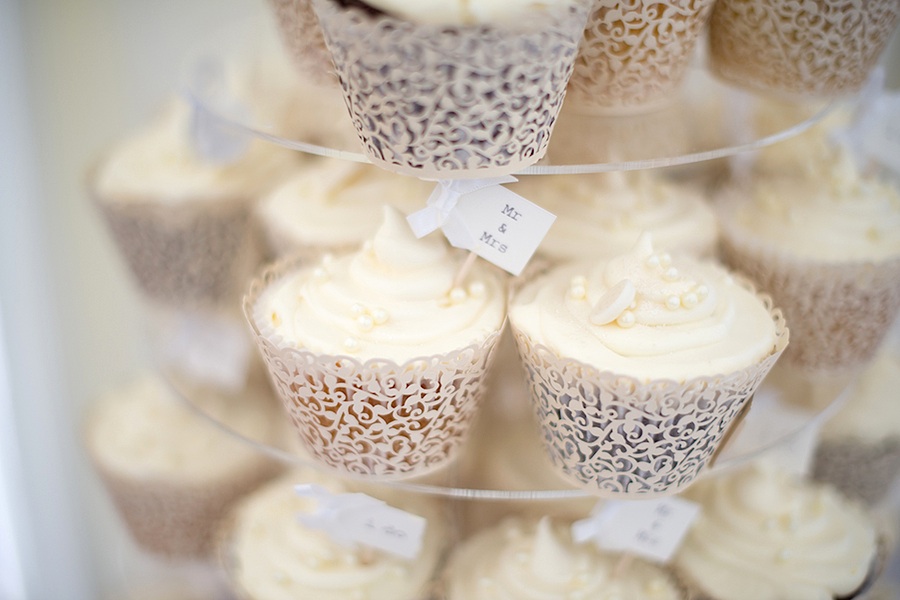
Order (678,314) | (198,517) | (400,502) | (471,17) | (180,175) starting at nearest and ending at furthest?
(471,17), (678,314), (400,502), (180,175), (198,517)

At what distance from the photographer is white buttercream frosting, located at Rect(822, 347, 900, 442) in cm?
179

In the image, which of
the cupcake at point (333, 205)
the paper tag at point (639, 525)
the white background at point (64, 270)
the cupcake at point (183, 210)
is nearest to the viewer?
the paper tag at point (639, 525)

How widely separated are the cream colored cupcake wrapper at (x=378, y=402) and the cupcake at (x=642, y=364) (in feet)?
0.34

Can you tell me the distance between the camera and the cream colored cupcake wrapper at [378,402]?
1.04 metres

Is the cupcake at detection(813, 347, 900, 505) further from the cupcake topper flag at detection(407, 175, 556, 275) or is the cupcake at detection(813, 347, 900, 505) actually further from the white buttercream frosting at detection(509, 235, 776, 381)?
the cupcake topper flag at detection(407, 175, 556, 275)

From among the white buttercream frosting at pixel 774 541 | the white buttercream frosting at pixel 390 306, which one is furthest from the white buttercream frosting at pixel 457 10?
the white buttercream frosting at pixel 774 541

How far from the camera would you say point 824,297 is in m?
1.38

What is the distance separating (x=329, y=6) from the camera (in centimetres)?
95

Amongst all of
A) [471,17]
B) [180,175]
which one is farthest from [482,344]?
[180,175]

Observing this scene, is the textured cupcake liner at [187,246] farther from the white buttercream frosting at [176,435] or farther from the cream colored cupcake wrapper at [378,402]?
the cream colored cupcake wrapper at [378,402]

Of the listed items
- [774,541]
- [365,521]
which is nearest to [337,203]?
[365,521]

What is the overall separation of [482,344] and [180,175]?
3.15 ft

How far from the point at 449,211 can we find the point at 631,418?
38 centimetres

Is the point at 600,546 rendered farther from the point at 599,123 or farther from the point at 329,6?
the point at 329,6
